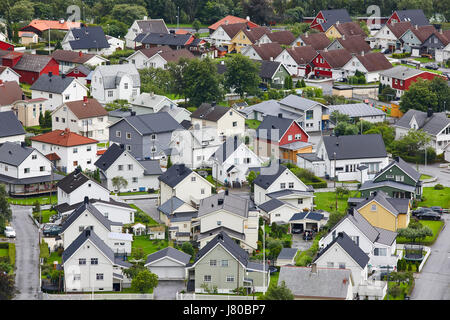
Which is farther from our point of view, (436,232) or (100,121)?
(100,121)

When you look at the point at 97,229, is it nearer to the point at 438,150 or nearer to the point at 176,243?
the point at 176,243

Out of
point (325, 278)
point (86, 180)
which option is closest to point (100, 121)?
point (86, 180)

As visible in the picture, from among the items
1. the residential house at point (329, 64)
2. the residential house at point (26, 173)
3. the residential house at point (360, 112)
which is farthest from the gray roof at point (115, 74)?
the residential house at point (26, 173)

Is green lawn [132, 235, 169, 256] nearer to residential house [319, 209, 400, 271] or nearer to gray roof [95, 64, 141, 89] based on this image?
residential house [319, 209, 400, 271]

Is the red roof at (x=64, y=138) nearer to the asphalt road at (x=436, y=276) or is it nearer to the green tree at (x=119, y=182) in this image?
the green tree at (x=119, y=182)

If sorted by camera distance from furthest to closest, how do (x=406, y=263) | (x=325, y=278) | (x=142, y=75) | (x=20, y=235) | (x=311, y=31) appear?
(x=311, y=31) < (x=142, y=75) < (x=20, y=235) < (x=406, y=263) < (x=325, y=278)

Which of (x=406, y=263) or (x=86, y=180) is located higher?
(x=86, y=180)
